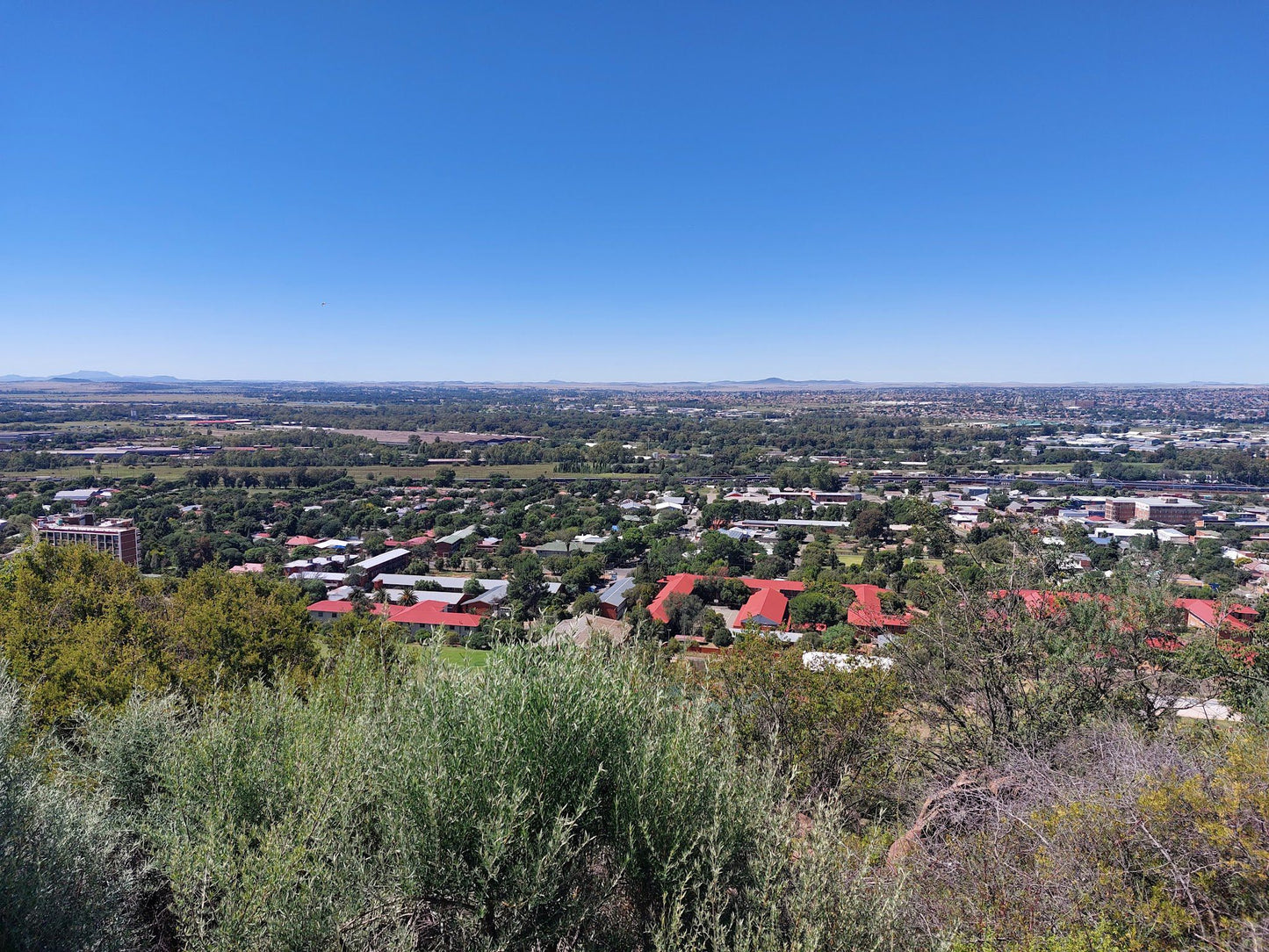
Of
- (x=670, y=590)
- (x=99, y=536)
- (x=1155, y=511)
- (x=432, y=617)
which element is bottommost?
(x=432, y=617)

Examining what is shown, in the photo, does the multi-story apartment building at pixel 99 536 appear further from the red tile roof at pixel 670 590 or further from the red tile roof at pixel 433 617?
the red tile roof at pixel 670 590

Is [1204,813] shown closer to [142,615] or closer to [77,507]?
[142,615]

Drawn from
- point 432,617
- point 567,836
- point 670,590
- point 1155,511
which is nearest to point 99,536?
point 432,617

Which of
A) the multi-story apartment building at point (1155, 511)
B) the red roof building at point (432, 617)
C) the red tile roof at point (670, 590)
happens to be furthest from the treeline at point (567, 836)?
the multi-story apartment building at point (1155, 511)

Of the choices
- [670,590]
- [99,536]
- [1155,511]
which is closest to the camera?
[670,590]

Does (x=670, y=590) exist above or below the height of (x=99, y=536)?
below

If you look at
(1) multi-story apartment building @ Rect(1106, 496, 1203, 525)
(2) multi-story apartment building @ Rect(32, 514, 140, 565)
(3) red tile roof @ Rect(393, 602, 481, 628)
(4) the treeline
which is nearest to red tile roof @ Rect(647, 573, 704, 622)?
(3) red tile roof @ Rect(393, 602, 481, 628)

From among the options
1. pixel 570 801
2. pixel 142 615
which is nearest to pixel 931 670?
pixel 570 801

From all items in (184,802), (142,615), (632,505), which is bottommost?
(632,505)

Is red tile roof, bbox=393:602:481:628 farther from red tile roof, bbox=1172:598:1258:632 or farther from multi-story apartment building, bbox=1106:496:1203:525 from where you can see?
multi-story apartment building, bbox=1106:496:1203:525

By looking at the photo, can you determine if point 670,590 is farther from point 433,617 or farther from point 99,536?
point 99,536

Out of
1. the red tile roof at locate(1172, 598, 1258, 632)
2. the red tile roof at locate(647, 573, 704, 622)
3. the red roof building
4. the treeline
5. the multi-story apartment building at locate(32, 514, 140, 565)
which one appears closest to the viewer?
the treeline
